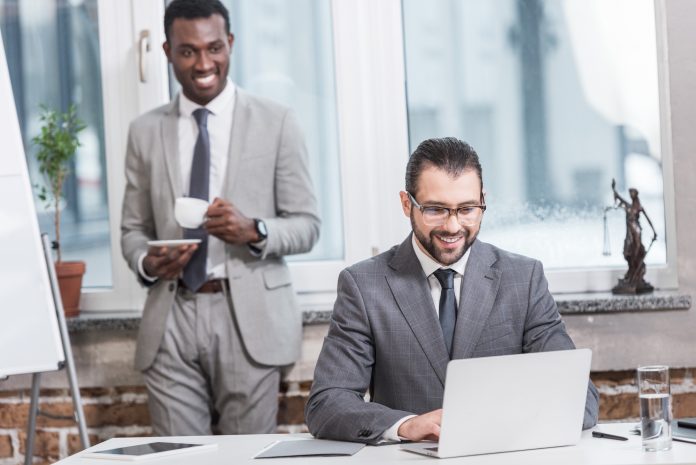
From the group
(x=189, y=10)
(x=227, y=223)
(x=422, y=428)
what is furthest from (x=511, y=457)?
(x=189, y=10)

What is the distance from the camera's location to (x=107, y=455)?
2.14 meters

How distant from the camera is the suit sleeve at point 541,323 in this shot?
2461 millimetres

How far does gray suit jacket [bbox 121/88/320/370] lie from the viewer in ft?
10.8

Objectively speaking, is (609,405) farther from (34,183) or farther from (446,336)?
(34,183)

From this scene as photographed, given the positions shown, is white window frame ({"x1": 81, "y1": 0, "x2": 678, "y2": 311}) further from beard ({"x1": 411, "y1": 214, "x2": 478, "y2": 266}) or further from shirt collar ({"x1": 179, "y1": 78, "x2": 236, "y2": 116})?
beard ({"x1": 411, "y1": 214, "x2": 478, "y2": 266})

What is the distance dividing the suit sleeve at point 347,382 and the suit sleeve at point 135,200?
1107 millimetres

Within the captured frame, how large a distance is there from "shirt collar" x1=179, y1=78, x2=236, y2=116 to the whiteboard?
1.71ft

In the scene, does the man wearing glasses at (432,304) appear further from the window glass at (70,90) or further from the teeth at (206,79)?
the window glass at (70,90)

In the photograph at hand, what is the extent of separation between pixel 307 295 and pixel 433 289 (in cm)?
125

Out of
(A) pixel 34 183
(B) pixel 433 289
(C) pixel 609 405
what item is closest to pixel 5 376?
(A) pixel 34 183

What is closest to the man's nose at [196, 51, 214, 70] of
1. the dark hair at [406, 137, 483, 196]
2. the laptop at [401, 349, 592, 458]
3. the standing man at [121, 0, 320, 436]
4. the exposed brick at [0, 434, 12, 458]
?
the standing man at [121, 0, 320, 436]

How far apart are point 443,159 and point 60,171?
174 cm

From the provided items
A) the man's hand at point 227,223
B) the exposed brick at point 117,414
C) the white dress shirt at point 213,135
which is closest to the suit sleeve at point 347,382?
the man's hand at point 227,223

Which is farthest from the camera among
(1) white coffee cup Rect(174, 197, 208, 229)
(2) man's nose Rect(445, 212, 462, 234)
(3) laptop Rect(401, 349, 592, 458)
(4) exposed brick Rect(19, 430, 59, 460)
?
(4) exposed brick Rect(19, 430, 59, 460)
